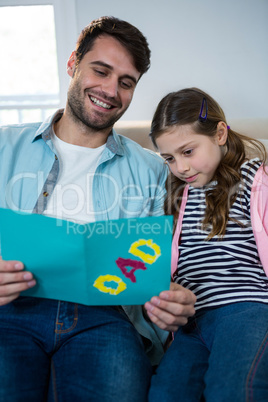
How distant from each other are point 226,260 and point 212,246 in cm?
6

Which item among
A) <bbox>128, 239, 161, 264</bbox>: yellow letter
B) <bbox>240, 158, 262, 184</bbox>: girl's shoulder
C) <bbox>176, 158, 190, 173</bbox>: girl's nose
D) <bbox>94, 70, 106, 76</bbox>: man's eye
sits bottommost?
<bbox>128, 239, 161, 264</bbox>: yellow letter

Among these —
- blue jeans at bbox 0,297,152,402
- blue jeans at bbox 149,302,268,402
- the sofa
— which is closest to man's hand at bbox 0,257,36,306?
blue jeans at bbox 0,297,152,402

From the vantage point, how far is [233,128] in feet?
5.80

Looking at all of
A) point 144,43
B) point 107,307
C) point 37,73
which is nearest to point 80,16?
point 37,73

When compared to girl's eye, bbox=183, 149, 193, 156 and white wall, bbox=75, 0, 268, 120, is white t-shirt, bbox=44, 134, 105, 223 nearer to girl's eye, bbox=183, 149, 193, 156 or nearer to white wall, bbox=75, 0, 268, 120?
girl's eye, bbox=183, 149, 193, 156

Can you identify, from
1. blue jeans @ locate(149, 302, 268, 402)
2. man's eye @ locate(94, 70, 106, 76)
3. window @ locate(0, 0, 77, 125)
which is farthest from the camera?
window @ locate(0, 0, 77, 125)

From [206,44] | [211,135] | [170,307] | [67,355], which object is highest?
[206,44]

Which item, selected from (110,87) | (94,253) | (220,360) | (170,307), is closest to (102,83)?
(110,87)

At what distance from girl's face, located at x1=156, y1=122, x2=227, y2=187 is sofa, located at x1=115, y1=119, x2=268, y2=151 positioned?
443 millimetres

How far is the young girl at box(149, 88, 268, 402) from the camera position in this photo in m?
1.00

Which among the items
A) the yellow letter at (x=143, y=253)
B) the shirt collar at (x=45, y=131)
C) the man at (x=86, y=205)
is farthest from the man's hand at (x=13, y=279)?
the shirt collar at (x=45, y=131)

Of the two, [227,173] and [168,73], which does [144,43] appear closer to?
[227,173]

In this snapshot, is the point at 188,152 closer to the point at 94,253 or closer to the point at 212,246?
the point at 212,246

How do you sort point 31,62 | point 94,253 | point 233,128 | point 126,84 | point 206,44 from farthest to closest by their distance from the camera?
point 31,62 < point 206,44 < point 233,128 < point 126,84 < point 94,253
